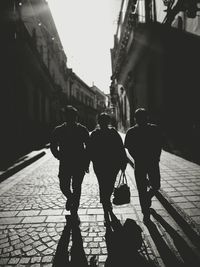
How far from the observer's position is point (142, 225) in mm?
3475

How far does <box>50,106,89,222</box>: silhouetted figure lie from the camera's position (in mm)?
3750

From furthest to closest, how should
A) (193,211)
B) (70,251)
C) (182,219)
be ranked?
(193,211) → (182,219) → (70,251)

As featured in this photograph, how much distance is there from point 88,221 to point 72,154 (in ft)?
3.58

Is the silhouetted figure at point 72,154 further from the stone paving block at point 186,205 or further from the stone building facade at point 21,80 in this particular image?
the stone building facade at point 21,80

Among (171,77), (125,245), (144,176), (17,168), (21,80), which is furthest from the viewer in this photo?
(21,80)

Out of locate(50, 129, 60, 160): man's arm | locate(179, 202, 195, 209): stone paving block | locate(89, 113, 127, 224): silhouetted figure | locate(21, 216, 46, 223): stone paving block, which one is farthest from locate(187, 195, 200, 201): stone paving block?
locate(21, 216, 46, 223): stone paving block

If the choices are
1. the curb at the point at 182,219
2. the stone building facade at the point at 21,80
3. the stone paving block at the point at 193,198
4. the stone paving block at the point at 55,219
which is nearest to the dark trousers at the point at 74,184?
the stone paving block at the point at 55,219

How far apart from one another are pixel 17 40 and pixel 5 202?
9.13 m

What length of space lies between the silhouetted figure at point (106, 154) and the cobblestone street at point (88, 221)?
0.52 metres

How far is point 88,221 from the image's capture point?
12.2ft

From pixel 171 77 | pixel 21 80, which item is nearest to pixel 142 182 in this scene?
pixel 171 77

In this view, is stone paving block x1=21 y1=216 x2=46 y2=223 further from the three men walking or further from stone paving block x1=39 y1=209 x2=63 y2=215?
the three men walking

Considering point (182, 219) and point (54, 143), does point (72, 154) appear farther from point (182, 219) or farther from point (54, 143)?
point (182, 219)

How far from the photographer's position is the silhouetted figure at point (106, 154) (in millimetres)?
3742
